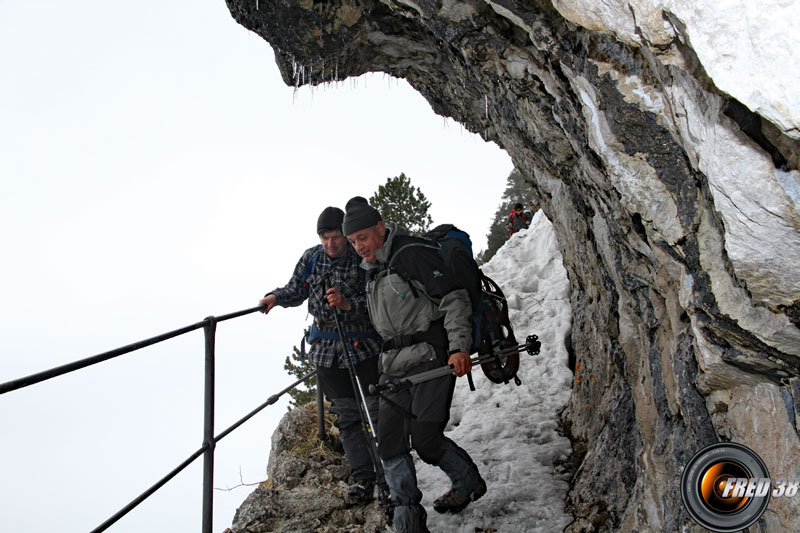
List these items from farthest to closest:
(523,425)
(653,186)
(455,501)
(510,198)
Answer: (510,198) → (523,425) → (455,501) → (653,186)

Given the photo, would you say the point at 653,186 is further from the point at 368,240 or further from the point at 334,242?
the point at 334,242

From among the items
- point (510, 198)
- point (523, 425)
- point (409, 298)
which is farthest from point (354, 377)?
point (510, 198)

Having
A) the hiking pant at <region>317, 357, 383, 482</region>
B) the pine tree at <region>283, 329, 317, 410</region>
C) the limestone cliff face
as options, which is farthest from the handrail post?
the pine tree at <region>283, 329, 317, 410</region>

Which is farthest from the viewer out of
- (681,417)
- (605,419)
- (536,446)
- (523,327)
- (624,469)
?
(523,327)

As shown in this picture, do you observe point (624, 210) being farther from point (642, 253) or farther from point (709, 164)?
point (709, 164)

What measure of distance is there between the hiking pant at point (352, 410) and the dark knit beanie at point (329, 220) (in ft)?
4.17

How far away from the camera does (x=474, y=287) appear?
4.35m

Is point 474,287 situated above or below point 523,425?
above

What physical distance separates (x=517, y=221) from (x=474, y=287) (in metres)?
12.7

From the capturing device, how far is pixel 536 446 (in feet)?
19.1

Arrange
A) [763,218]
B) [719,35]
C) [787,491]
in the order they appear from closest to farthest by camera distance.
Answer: [719,35] < [763,218] < [787,491]

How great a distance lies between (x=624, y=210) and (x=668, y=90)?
42.0 inches

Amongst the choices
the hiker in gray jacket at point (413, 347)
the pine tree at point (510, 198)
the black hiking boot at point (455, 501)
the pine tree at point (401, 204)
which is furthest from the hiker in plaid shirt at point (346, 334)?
the pine tree at point (510, 198)

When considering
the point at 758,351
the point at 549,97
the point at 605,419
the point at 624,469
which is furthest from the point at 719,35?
the point at 605,419
